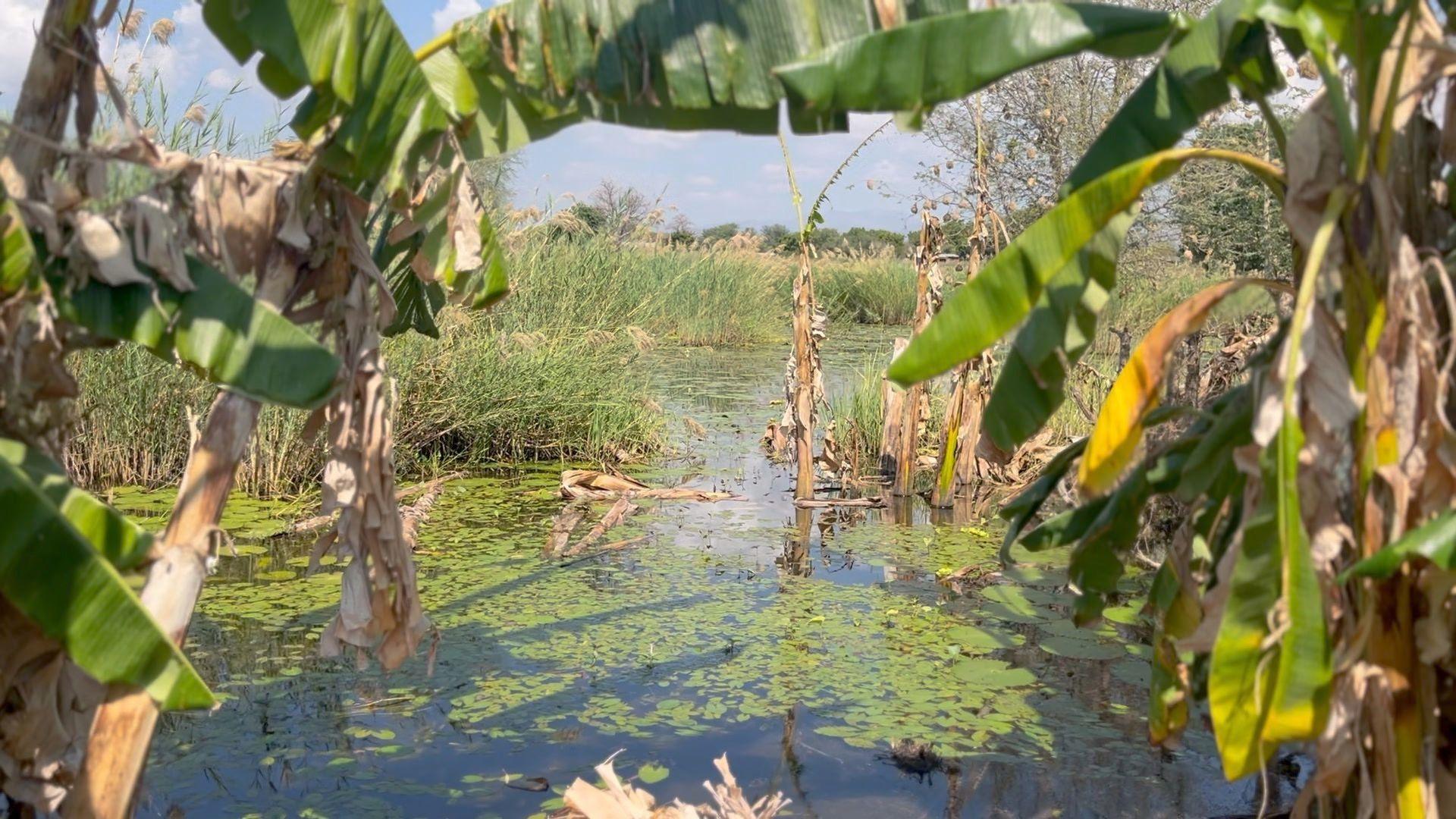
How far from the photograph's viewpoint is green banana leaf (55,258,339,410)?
230 cm

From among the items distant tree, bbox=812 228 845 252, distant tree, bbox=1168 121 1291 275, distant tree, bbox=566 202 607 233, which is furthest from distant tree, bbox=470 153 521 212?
distant tree, bbox=812 228 845 252

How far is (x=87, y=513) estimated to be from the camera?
7.36 feet

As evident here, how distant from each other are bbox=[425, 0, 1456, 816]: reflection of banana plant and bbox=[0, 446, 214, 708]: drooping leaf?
1.33 meters

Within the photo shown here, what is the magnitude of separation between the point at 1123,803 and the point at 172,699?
9.26 feet

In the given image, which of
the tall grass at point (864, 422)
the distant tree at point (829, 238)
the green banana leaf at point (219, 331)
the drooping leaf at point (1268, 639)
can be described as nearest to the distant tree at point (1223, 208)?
the tall grass at point (864, 422)

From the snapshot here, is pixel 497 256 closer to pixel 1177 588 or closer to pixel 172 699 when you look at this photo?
pixel 172 699

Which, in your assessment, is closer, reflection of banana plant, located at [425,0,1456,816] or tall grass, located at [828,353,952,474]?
reflection of banana plant, located at [425,0,1456,816]

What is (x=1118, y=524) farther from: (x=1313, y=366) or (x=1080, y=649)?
(x=1080, y=649)

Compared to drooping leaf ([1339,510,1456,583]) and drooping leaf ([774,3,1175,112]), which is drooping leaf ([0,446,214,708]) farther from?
drooping leaf ([1339,510,1456,583])

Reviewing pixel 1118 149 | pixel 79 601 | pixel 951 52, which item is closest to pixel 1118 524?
pixel 1118 149

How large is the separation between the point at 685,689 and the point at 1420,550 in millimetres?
3046

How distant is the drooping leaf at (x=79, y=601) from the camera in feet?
6.57

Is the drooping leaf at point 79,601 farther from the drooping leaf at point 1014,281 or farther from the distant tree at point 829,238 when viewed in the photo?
the distant tree at point 829,238

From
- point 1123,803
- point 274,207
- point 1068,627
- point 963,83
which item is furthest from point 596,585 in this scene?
point 963,83
